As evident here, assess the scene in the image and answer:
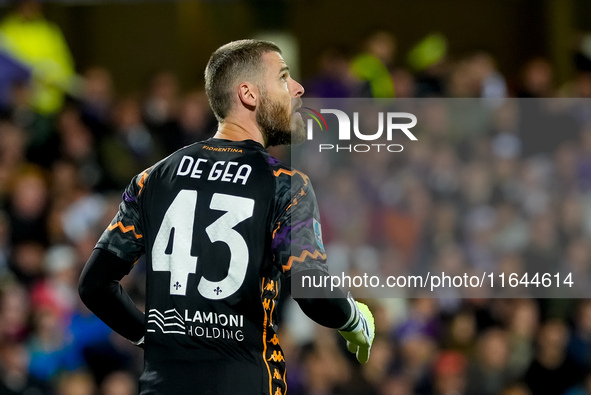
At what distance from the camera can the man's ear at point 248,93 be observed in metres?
3.56

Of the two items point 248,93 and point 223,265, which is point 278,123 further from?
point 223,265

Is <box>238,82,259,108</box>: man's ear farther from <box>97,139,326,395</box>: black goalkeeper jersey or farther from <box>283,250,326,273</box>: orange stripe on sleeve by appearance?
<box>283,250,326,273</box>: orange stripe on sleeve

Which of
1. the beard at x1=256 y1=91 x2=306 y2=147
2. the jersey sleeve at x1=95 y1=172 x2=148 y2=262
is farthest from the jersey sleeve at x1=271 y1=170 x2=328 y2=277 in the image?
the jersey sleeve at x1=95 y1=172 x2=148 y2=262

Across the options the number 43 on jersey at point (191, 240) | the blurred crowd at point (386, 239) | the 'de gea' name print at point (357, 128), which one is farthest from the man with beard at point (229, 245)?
the blurred crowd at point (386, 239)

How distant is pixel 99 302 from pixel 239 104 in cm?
99

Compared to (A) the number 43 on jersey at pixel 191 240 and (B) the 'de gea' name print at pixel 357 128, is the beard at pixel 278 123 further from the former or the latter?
(B) the 'de gea' name print at pixel 357 128

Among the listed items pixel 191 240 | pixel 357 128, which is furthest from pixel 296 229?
pixel 357 128

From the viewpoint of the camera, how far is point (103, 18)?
14.3 m

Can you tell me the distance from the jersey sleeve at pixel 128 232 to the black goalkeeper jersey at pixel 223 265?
10 cm

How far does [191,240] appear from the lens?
3.44 m

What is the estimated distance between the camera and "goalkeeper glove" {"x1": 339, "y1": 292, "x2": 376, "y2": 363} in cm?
338

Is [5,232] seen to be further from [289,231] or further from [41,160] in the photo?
[289,231]

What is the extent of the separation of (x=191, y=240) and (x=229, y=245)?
0.16m

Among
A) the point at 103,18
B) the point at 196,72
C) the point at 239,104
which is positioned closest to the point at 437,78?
the point at 196,72
